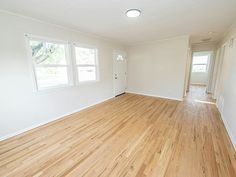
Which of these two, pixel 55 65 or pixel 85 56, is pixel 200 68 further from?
pixel 55 65

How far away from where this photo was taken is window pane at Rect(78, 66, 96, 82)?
356 centimetres

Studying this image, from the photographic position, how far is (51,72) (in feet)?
9.36

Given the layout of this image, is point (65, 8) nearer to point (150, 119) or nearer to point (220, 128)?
point (150, 119)

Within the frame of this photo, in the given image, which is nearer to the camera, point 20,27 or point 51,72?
point 20,27

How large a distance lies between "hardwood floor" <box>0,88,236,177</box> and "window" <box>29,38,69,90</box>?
1049 millimetres

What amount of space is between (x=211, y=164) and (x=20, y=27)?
4062 millimetres

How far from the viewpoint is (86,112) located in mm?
3439

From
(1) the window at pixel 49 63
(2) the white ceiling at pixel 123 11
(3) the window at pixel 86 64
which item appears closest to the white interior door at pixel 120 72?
(3) the window at pixel 86 64

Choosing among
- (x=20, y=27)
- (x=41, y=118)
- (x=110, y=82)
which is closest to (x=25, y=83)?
(x=41, y=118)

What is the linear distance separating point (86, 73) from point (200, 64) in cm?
825

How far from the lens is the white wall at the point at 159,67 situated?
4223mm

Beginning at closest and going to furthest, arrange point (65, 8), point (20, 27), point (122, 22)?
1. point (65, 8)
2. point (20, 27)
3. point (122, 22)

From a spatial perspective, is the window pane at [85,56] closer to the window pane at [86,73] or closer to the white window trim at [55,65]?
the window pane at [86,73]

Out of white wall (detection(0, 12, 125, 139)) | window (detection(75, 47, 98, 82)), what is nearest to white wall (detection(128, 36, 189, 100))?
window (detection(75, 47, 98, 82))
